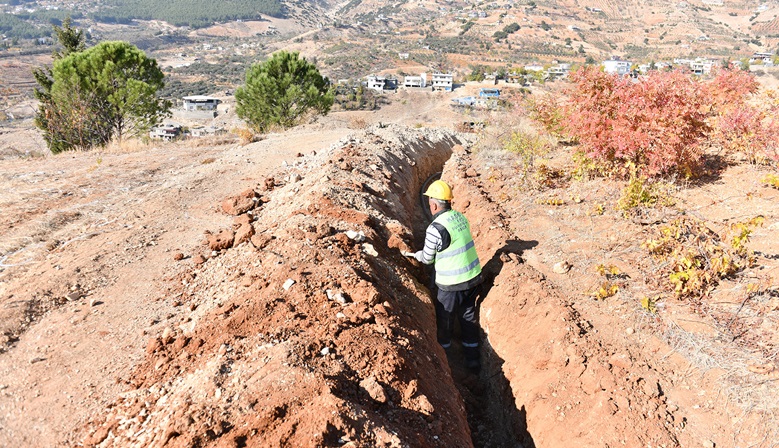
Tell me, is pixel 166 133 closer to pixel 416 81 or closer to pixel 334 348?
pixel 416 81

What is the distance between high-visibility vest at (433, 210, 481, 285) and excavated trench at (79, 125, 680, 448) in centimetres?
54

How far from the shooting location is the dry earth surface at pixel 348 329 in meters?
3.19

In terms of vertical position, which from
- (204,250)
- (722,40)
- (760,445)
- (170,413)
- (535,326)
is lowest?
(722,40)

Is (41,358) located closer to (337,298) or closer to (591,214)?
(337,298)

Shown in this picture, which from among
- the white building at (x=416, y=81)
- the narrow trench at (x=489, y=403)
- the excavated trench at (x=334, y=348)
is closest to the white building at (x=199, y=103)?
the white building at (x=416, y=81)

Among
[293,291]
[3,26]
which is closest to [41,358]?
[293,291]

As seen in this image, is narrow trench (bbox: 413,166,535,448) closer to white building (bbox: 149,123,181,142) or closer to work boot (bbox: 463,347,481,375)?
work boot (bbox: 463,347,481,375)

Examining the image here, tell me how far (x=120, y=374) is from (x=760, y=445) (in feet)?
16.5

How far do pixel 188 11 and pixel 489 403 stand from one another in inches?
7494

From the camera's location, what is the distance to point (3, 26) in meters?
134

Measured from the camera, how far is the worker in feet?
16.2

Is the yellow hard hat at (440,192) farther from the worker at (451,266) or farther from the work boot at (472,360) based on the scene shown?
the work boot at (472,360)

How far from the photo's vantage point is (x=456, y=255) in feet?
16.5

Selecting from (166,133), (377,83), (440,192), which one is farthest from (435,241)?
(377,83)
